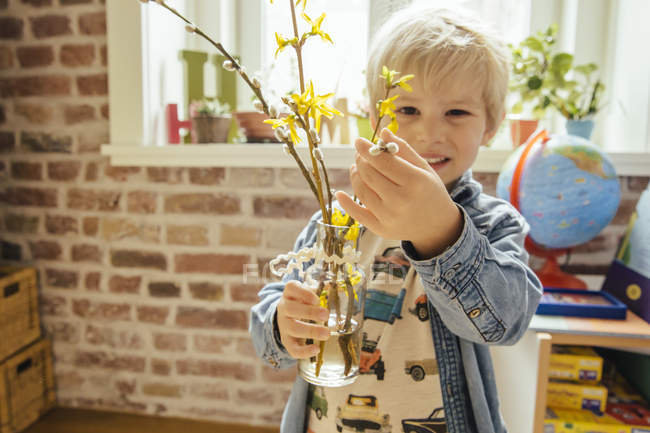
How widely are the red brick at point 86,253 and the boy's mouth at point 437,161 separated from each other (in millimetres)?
1177

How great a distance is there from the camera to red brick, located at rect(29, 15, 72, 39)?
1359 millimetres

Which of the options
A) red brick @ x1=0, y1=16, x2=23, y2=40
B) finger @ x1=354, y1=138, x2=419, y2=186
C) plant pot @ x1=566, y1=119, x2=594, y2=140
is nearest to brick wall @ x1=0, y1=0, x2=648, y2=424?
red brick @ x1=0, y1=16, x2=23, y2=40

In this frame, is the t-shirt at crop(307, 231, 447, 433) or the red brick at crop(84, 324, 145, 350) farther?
the red brick at crop(84, 324, 145, 350)

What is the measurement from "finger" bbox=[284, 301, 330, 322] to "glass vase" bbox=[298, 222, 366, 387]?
0.06 ft

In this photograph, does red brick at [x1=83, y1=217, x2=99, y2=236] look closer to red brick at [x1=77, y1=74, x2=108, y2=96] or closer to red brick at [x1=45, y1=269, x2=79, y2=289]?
red brick at [x1=45, y1=269, x2=79, y2=289]

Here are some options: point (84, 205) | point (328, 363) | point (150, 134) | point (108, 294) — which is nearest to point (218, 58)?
point (150, 134)

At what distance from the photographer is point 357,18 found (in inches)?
58.5

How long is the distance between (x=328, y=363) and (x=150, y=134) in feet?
3.47

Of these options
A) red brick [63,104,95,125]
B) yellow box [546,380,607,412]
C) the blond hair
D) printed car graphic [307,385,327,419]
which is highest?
the blond hair

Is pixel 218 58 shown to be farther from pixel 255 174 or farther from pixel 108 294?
pixel 108 294

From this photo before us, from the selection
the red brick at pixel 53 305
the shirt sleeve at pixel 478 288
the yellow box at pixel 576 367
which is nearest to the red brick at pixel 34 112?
the red brick at pixel 53 305

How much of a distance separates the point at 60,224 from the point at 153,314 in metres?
0.43

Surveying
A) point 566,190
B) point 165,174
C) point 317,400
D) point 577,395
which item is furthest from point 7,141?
point 577,395

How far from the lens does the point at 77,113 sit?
4.58 ft
